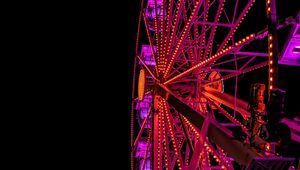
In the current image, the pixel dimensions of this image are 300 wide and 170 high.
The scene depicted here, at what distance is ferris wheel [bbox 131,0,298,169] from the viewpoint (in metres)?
5.77

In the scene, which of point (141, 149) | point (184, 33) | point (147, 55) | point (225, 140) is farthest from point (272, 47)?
point (141, 149)

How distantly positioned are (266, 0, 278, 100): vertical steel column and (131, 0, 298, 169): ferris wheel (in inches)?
0.5

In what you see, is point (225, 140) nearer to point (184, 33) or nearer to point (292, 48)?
point (292, 48)

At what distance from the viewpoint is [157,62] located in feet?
36.8

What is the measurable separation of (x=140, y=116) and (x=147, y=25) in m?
2.77

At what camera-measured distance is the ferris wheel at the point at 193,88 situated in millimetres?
5766

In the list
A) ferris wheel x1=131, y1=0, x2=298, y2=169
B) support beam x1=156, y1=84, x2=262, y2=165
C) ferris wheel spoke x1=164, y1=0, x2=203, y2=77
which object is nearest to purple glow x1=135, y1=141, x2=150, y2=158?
ferris wheel x1=131, y1=0, x2=298, y2=169

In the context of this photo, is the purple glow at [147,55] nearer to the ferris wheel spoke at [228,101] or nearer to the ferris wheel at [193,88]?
the ferris wheel at [193,88]

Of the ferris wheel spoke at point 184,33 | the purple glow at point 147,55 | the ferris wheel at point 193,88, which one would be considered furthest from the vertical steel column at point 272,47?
the purple glow at point 147,55

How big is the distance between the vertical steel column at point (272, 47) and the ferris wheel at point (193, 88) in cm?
1

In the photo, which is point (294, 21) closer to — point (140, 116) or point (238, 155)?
point (238, 155)

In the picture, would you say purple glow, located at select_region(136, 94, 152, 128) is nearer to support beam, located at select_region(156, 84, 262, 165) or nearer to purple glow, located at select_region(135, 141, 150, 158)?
purple glow, located at select_region(135, 141, 150, 158)

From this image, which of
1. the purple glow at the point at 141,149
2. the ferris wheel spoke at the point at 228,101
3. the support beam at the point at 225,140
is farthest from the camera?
the purple glow at the point at 141,149

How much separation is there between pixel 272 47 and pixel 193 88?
16.9 feet
